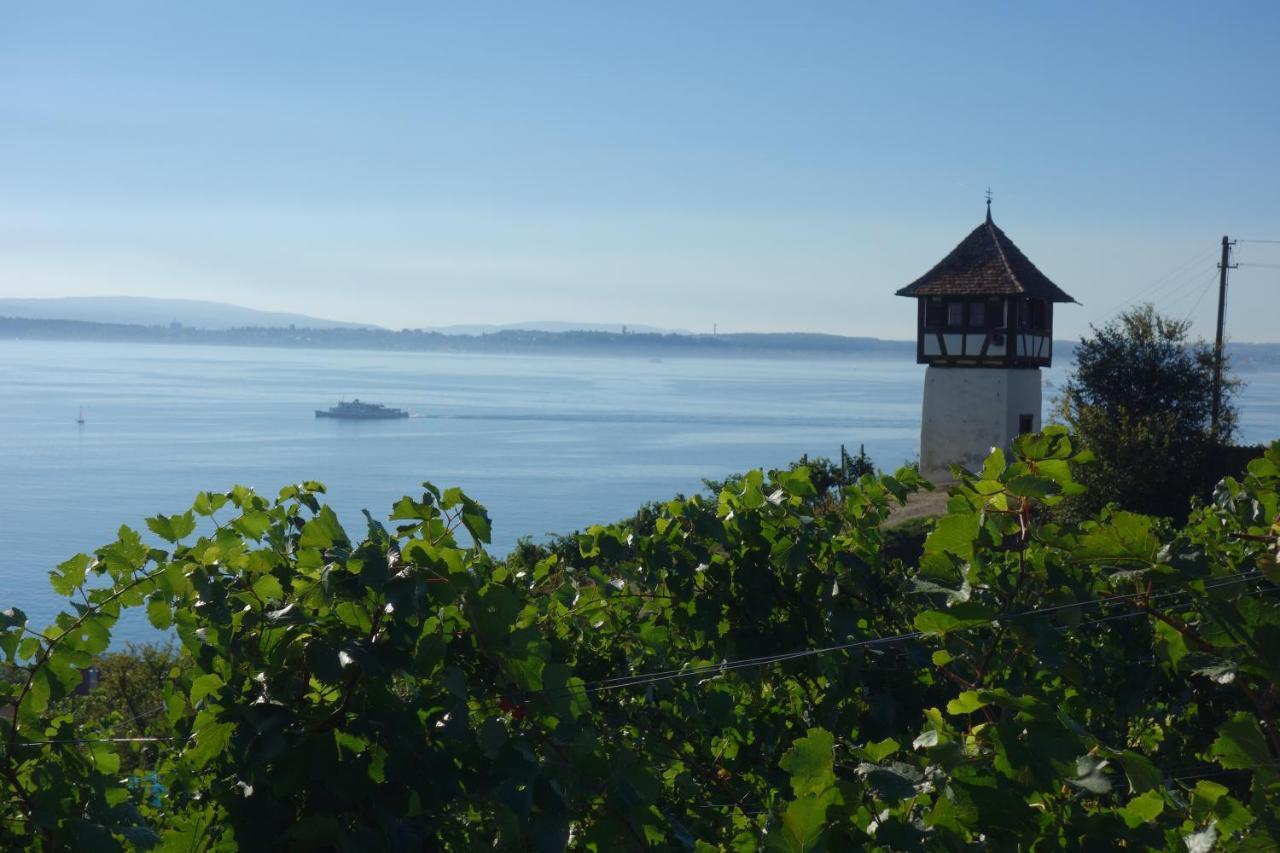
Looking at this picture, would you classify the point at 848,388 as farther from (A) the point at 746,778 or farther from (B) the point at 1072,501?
(A) the point at 746,778

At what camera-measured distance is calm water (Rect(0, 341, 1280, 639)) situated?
5509 centimetres

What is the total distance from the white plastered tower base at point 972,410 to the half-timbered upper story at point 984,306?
0.36 metres

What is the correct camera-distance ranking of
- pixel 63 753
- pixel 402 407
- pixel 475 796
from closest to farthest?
1. pixel 475 796
2. pixel 63 753
3. pixel 402 407

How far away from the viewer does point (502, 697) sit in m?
2.69

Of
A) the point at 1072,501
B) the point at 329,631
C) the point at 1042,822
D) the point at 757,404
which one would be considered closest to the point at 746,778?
the point at 329,631

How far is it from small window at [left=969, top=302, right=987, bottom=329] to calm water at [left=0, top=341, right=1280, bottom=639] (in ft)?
59.6

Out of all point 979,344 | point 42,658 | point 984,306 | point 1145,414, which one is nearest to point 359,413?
point 979,344

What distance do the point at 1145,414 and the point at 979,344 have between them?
180 inches

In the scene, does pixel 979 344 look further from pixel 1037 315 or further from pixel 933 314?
pixel 1037 315

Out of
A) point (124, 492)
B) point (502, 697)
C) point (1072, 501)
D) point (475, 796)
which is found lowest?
point (124, 492)

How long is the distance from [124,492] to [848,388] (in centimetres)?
13535

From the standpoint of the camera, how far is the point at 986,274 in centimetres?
2950

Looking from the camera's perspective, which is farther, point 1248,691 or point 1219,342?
point 1219,342

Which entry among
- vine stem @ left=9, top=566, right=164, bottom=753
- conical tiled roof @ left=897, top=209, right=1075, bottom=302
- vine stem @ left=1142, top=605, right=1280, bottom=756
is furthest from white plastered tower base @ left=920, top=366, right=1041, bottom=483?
vine stem @ left=9, top=566, right=164, bottom=753
